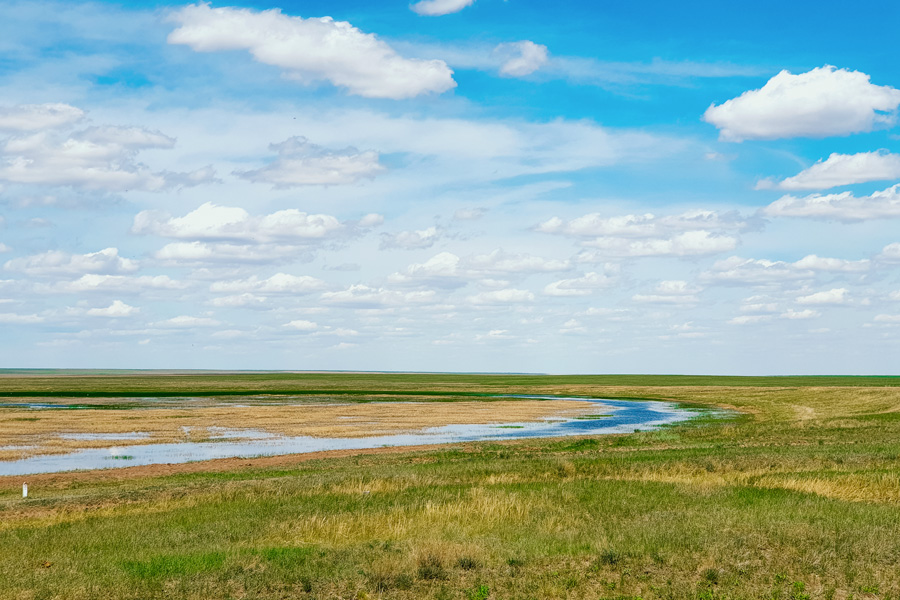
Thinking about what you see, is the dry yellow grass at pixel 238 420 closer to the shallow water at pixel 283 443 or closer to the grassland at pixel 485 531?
the shallow water at pixel 283 443

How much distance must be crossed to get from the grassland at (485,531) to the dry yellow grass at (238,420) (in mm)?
21630

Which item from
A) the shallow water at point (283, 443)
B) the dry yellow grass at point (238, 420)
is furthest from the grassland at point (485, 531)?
the dry yellow grass at point (238, 420)

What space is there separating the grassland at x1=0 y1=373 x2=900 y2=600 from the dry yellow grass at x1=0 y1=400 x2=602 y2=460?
71.0 ft

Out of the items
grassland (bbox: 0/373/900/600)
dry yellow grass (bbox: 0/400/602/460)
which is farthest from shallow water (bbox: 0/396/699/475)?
grassland (bbox: 0/373/900/600)

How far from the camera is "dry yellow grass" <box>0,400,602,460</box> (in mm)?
53559

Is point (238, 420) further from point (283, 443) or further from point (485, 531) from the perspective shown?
point (485, 531)

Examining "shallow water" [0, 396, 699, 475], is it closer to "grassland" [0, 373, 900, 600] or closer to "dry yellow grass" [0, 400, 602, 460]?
"dry yellow grass" [0, 400, 602, 460]

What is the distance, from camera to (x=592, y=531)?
17.8m

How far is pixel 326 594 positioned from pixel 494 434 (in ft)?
150

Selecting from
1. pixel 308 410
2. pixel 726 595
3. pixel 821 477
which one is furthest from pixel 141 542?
pixel 308 410

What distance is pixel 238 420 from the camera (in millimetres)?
70875

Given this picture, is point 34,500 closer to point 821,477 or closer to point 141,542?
point 141,542

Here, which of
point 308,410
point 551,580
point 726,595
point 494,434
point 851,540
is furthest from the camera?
point 308,410

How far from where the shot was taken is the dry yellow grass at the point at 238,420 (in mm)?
53559
